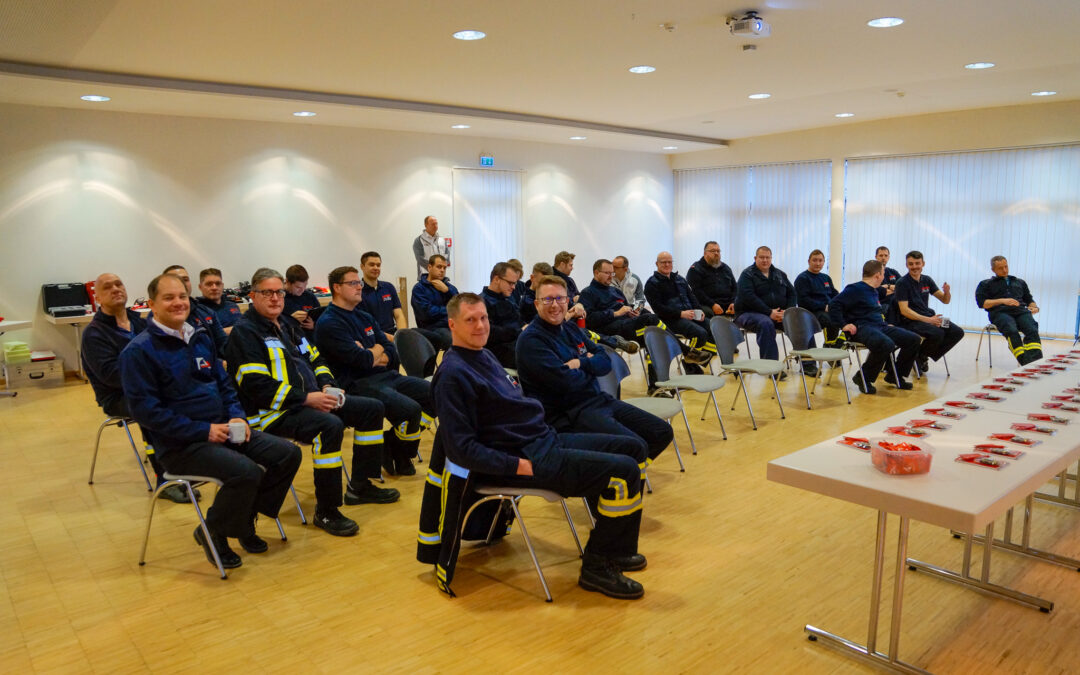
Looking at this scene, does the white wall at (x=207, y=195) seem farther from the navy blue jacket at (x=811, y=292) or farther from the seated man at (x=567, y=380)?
the seated man at (x=567, y=380)

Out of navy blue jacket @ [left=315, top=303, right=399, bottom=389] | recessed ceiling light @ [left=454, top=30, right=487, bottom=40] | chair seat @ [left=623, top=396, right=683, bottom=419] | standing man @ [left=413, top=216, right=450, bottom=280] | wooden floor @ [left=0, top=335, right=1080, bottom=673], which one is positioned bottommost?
wooden floor @ [left=0, top=335, right=1080, bottom=673]

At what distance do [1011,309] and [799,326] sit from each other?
2779mm

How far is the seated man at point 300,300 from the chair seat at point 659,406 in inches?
97.9

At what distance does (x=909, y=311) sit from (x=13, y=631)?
7.71 metres

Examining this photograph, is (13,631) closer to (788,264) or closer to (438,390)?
(438,390)

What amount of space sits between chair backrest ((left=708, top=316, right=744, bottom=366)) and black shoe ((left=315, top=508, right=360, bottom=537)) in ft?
11.0

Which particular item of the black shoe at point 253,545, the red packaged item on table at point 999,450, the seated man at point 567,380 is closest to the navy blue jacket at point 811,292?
the seated man at point 567,380

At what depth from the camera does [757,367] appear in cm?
622

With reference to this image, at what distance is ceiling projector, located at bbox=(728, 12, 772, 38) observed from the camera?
5332 mm

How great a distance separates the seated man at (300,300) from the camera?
5.78 meters

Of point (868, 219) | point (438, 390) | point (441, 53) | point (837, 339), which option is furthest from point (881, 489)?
point (868, 219)

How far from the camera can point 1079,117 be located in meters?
9.93

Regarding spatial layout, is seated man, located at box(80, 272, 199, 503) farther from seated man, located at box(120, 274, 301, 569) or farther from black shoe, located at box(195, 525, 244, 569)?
seated man, located at box(120, 274, 301, 569)

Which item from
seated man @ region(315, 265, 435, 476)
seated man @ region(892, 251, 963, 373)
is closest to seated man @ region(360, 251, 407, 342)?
seated man @ region(315, 265, 435, 476)
